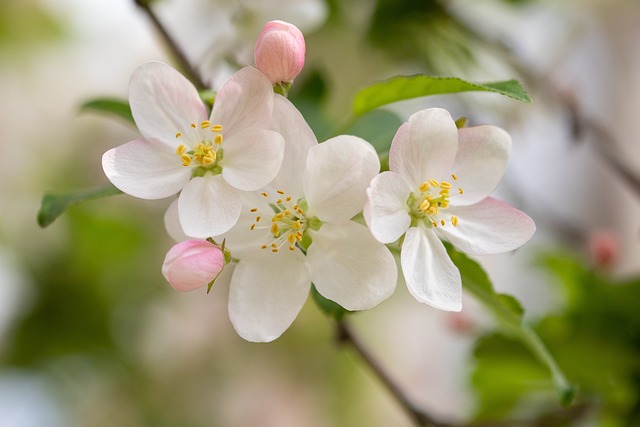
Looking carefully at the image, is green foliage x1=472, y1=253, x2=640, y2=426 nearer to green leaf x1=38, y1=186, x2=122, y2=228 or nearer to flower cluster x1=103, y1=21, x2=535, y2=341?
flower cluster x1=103, y1=21, x2=535, y2=341

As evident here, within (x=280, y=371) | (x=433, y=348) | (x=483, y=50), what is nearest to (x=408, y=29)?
(x=483, y=50)

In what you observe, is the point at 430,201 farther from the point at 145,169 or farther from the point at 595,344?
the point at 595,344

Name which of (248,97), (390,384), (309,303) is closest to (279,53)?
(248,97)

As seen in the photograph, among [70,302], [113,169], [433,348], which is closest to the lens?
[113,169]

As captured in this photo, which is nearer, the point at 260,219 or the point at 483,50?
the point at 260,219

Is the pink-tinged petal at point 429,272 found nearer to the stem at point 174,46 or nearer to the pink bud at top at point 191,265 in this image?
the pink bud at top at point 191,265

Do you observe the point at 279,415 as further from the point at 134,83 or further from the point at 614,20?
the point at 614,20
